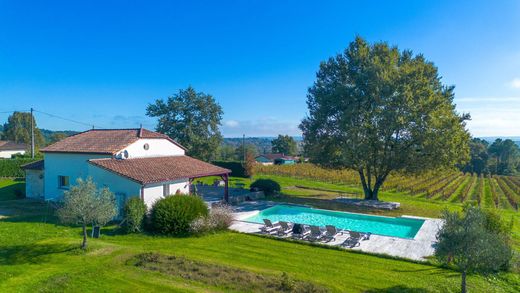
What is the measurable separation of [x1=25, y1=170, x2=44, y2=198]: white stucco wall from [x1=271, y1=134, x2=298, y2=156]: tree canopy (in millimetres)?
88967

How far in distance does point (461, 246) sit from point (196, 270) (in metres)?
9.15

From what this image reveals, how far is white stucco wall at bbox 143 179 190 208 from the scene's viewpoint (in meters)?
20.1

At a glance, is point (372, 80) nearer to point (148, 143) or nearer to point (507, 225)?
point (507, 225)

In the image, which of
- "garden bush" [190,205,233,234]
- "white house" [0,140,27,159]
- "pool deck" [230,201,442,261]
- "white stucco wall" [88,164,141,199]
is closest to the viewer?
"pool deck" [230,201,442,261]

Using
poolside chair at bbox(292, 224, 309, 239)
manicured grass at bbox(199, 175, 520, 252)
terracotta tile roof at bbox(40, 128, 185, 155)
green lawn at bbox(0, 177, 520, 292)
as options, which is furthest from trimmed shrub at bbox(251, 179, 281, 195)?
green lawn at bbox(0, 177, 520, 292)

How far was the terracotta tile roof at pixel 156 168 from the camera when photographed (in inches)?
802

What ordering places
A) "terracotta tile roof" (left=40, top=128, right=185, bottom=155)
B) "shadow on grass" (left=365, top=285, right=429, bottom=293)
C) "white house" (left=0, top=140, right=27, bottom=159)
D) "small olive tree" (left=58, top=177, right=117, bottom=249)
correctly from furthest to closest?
"white house" (left=0, top=140, right=27, bottom=159), "terracotta tile roof" (left=40, top=128, right=185, bottom=155), "small olive tree" (left=58, top=177, right=117, bottom=249), "shadow on grass" (left=365, top=285, right=429, bottom=293)

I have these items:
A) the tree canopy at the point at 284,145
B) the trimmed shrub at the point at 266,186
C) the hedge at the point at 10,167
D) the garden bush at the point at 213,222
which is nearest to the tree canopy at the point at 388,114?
the trimmed shrub at the point at 266,186

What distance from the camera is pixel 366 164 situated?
95.0ft

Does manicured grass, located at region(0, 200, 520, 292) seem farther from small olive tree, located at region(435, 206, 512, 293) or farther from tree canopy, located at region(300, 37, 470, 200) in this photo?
tree canopy, located at region(300, 37, 470, 200)

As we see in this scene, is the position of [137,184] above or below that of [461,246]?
above

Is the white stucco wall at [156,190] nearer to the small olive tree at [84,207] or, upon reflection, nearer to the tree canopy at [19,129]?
the small olive tree at [84,207]

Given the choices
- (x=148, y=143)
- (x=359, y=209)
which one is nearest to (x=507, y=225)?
(x=359, y=209)

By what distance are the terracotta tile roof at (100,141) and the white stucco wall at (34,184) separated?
10.9ft
